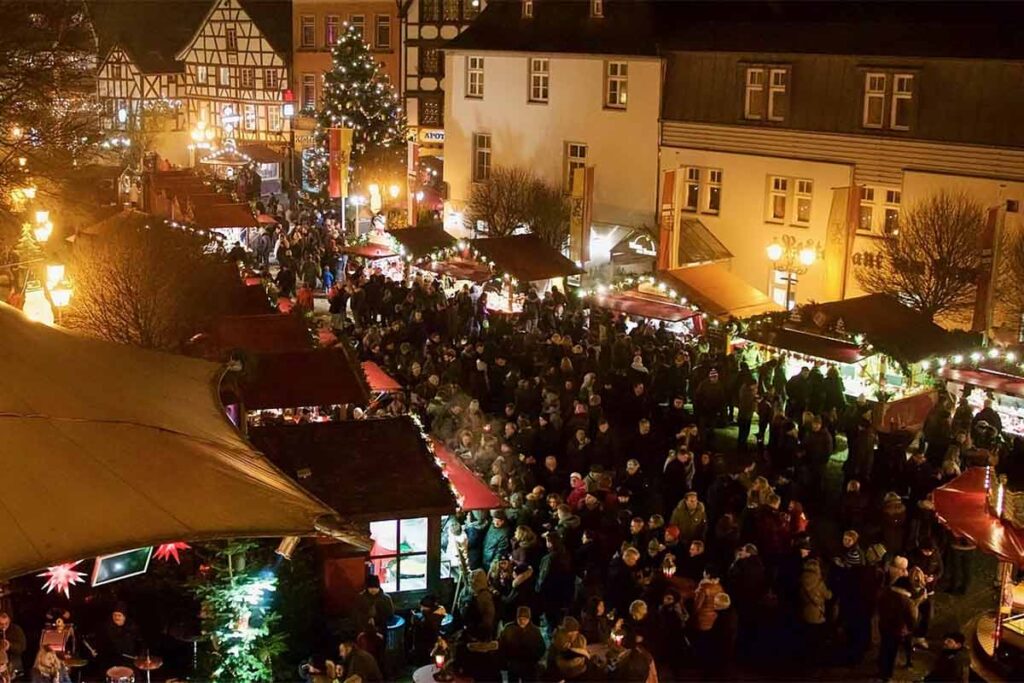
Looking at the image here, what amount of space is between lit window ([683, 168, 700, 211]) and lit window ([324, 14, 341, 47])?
24.8m

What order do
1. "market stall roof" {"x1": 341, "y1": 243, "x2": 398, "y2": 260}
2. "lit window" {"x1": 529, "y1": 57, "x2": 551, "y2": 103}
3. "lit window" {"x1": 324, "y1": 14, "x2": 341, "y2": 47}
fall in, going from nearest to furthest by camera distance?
"market stall roof" {"x1": 341, "y1": 243, "x2": 398, "y2": 260} < "lit window" {"x1": 529, "y1": 57, "x2": 551, "y2": 103} < "lit window" {"x1": 324, "y1": 14, "x2": 341, "y2": 47}

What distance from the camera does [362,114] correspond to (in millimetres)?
38969

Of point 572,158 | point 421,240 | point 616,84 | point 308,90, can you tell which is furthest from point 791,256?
point 308,90

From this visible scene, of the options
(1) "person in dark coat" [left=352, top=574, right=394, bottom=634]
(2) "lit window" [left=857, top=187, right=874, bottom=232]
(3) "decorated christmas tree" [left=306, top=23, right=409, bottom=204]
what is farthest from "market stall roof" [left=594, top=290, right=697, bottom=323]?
(3) "decorated christmas tree" [left=306, top=23, right=409, bottom=204]

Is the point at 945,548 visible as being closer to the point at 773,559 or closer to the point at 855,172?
the point at 773,559

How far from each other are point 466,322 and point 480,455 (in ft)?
26.6

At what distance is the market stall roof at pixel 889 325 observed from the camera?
57.8ft

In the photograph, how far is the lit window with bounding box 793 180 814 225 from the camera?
26.2 m

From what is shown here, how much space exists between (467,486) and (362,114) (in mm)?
28083

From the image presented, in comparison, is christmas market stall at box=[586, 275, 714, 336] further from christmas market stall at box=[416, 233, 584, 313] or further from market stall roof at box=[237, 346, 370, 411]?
market stall roof at box=[237, 346, 370, 411]

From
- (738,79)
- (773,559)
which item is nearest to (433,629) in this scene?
(773,559)

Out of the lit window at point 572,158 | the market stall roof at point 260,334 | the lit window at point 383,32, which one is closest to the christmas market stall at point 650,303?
the market stall roof at point 260,334

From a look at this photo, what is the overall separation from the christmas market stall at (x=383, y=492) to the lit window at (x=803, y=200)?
1553cm

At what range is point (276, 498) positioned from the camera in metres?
5.39
